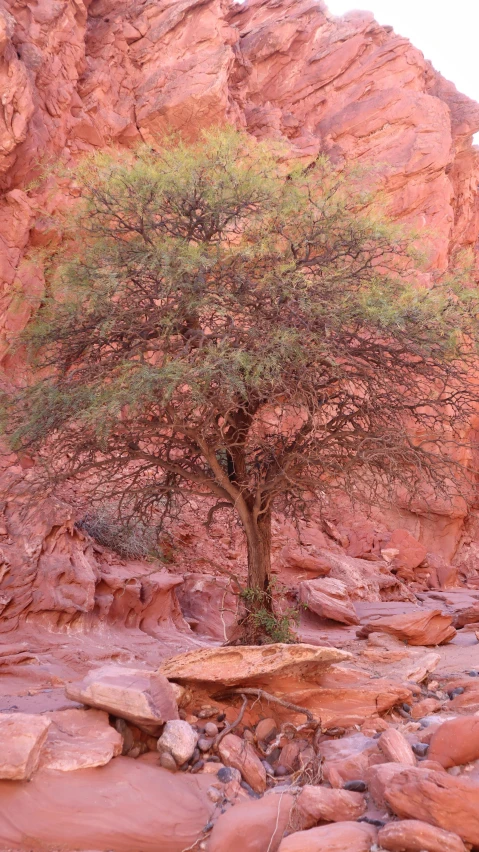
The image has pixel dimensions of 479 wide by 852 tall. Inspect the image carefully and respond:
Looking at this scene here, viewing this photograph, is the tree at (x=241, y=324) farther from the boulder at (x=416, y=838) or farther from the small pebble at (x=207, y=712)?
the boulder at (x=416, y=838)

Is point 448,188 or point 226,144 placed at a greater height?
point 448,188

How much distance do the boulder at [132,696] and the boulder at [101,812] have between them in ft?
1.59

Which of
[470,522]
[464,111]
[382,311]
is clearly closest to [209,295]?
[382,311]

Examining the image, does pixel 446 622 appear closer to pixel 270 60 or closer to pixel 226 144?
pixel 226 144

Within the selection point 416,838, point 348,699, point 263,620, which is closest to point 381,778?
point 416,838

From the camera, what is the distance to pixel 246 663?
6203 mm

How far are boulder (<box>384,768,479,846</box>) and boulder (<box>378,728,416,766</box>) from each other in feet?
1.95

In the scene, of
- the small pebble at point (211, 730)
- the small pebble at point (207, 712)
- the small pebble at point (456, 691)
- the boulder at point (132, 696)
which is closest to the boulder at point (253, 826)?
the boulder at point (132, 696)

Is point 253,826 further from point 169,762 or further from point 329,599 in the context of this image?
point 329,599

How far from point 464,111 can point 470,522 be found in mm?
17959

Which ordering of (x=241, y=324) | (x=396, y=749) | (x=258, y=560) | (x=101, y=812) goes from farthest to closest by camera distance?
(x=258, y=560)
(x=241, y=324)
(x=396, y=749)
(x=101, y=812)

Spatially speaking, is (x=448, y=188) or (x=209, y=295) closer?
(x=209, y=295)

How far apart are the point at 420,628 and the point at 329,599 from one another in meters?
3.38

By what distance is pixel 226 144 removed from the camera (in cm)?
851
